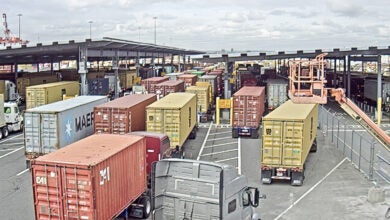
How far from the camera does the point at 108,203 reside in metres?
13.8

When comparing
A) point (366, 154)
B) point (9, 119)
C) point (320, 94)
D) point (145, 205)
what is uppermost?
point (320, 94)

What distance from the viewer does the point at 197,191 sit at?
471 inches

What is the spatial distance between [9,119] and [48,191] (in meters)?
22.9

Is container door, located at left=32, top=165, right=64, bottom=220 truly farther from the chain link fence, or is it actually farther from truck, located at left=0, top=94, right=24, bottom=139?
truck, located at left=0, top=94, right=24, bottom=139

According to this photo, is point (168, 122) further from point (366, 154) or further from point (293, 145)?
point (366, 154)

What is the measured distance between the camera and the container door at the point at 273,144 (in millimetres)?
21219

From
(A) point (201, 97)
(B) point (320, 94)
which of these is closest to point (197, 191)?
(B) point (320, 94)

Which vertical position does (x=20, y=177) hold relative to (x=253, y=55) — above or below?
below

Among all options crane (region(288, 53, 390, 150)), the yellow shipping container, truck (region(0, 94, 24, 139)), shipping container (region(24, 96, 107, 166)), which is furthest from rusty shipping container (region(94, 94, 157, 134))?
the yellow shipping container

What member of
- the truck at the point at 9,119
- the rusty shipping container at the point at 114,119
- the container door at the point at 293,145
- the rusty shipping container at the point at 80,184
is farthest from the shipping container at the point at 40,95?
the rusty shipping container at the point at 80,184

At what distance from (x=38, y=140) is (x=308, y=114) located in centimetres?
1376

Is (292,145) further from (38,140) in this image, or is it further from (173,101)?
(38,140)

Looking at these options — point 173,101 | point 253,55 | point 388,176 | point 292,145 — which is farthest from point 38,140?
point 253,55

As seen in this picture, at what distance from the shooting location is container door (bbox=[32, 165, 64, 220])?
13.4m
